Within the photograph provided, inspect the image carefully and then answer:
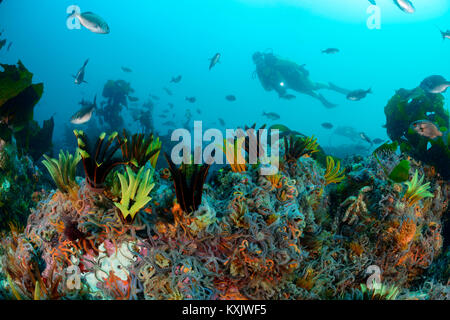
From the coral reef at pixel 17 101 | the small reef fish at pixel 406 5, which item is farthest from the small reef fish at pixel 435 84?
the coral reef at pixel 17 101

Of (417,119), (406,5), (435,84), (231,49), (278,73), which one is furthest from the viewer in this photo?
(231,49)

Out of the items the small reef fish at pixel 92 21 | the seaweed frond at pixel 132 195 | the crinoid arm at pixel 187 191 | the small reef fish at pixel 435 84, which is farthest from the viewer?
the small reef fish at pixel 435 84

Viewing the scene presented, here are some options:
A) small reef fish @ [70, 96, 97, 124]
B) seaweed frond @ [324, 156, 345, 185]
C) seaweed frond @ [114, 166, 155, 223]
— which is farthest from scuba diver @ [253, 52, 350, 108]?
seaweed frond @ [114, 166, 155, 223]

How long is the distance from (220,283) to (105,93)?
744 inches

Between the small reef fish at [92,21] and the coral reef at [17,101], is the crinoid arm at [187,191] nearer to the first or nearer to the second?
the coral reef at [17,101]

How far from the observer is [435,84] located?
6.72m

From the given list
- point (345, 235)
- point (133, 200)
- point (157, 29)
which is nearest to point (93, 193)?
point (133, 200)

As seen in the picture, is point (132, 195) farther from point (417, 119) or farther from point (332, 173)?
point (417, 119)

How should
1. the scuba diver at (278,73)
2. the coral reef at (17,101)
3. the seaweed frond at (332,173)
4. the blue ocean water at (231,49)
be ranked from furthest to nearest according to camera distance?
1. the blue ocean water at (231,49)
2. the scuba diver at (278,73)
3. the coral reef at (17,101)
4. the seaweed frond at (332,173)

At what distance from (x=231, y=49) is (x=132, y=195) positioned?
14266 centimetres

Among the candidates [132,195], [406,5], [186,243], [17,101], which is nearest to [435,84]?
[406,5]

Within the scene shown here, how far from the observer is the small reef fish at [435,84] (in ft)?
21.8

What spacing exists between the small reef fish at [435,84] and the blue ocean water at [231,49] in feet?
257

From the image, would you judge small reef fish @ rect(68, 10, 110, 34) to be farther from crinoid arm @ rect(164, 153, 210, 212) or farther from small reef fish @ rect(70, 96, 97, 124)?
crinoid arm @ rect(164, 153, 210, 212)
